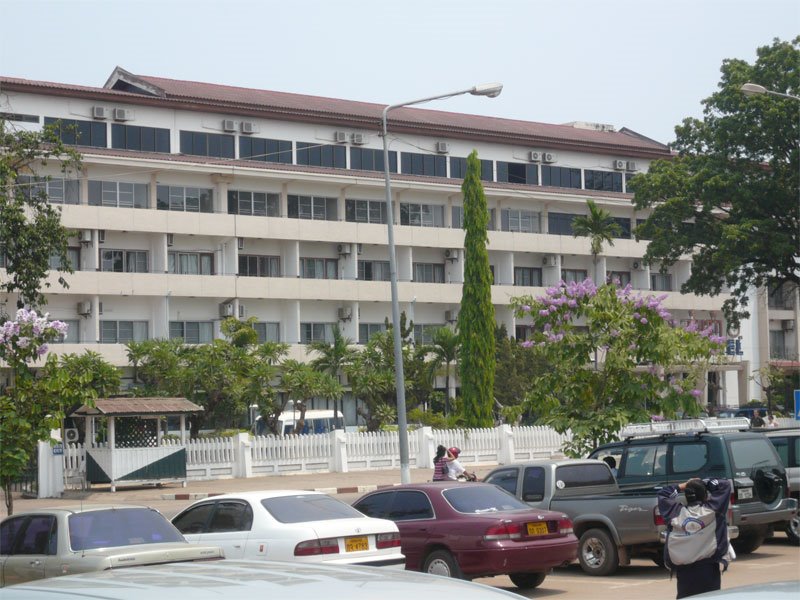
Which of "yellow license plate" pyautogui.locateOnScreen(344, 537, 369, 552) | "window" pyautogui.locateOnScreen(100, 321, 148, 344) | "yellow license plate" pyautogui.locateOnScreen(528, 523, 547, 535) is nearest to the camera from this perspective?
"yellow license plate" pyautogui.locateOnScreen(344, 537, 369, 552)

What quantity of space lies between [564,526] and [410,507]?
2070 millimetres

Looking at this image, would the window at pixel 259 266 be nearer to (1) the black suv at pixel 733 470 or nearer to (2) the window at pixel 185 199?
(2) the window at pixel 185 199

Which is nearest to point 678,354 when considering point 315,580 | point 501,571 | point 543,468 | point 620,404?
point 620,404

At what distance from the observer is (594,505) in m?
16.5

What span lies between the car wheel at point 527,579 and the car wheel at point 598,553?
1211mm

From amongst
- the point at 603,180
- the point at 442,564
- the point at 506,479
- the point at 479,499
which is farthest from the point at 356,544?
the point at 603,180

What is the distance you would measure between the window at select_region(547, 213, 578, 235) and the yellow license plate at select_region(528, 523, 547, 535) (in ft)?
175

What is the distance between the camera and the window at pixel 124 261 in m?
54.0

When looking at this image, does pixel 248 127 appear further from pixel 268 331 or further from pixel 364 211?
pixel 268 331

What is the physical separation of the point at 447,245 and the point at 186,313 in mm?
15314

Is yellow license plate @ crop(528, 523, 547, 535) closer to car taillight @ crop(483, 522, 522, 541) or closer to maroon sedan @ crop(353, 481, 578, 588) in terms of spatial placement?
maroon sedan @ crop(353, 481, 578, 588)

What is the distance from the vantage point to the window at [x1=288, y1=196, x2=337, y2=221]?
59.2 m

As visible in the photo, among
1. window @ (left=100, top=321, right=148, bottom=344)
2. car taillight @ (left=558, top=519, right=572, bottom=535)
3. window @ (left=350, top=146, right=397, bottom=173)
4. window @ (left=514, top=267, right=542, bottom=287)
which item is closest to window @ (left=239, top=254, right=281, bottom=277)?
window @ (left=100, top=321, right=148, bottom=344)

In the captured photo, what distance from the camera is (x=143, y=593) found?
3.66 m
